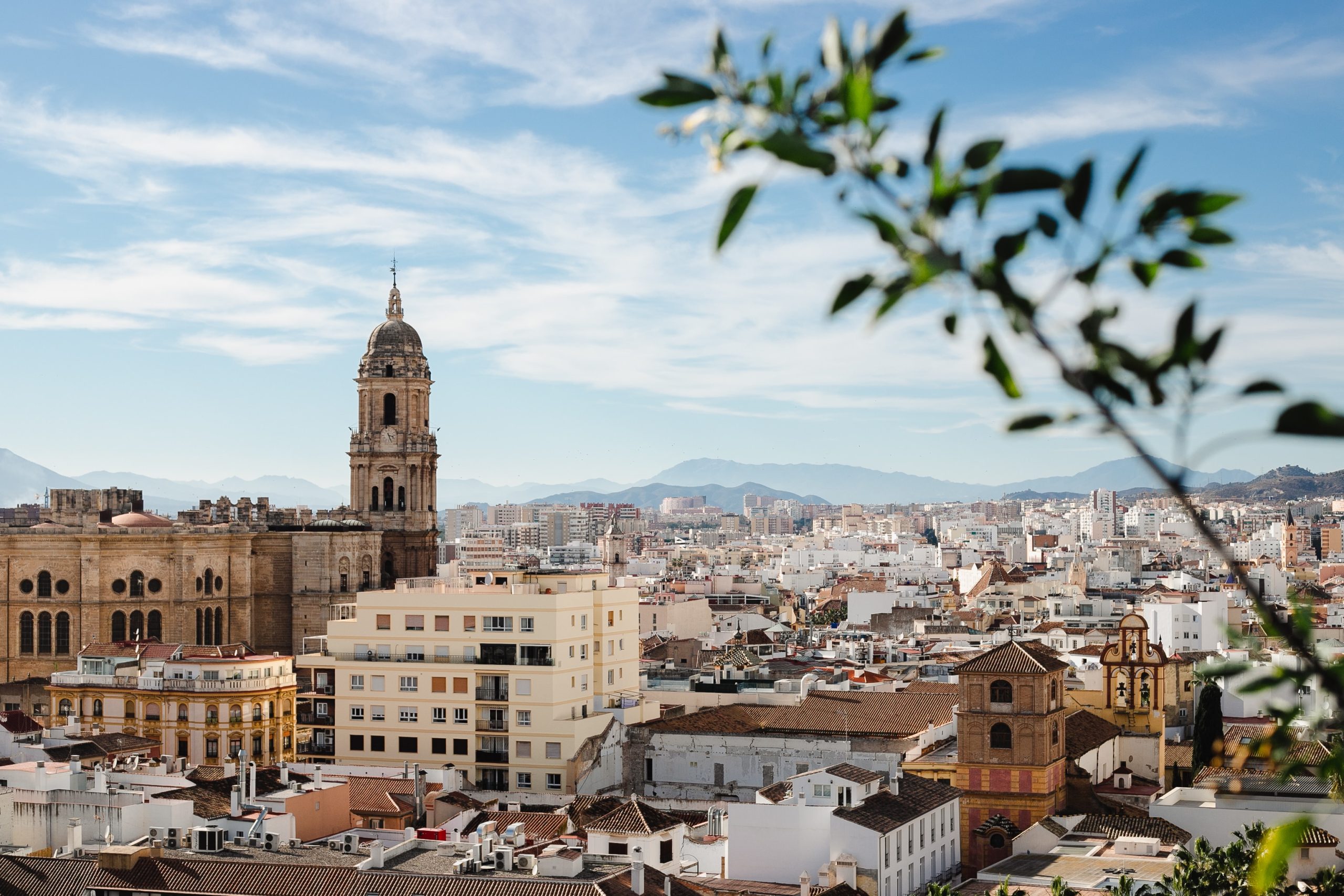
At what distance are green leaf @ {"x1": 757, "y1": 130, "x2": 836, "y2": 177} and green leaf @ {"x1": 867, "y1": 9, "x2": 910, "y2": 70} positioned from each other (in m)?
0.20

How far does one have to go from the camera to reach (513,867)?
24906mm

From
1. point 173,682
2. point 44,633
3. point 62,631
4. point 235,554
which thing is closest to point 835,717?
point 173,682

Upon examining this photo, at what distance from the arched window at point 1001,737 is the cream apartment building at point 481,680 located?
928 cm

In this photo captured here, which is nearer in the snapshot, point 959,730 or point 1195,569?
point 959,730

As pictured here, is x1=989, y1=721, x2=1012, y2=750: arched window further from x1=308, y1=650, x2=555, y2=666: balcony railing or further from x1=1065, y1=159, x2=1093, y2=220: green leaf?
x1=1065, y1=159, x2=1093, y2=220: green leaf

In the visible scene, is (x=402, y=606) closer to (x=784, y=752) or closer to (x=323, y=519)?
(x=784, y=752)

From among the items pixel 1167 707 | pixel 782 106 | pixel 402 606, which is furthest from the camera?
pixel 1167 707

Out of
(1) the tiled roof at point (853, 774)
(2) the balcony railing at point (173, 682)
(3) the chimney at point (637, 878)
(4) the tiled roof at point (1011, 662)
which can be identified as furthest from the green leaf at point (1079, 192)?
→ (2) the balcony railing at point (173, 682)

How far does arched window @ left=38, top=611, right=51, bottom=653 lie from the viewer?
179 ft

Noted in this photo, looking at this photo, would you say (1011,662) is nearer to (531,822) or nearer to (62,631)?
(531,822)

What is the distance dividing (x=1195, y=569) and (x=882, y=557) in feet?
173

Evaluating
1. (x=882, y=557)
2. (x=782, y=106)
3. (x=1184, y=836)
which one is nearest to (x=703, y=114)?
(x=782, y=106)

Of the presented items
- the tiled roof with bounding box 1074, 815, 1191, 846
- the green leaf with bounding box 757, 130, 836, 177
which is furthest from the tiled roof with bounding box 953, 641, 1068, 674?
the green leaf with bounding box 757, 130, 836, 177

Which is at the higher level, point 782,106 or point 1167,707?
point 782,106
